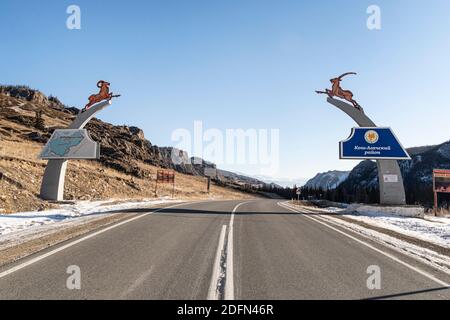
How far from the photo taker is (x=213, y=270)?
650 cm

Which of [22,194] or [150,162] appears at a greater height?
[150,162]

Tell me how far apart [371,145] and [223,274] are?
1945 cm

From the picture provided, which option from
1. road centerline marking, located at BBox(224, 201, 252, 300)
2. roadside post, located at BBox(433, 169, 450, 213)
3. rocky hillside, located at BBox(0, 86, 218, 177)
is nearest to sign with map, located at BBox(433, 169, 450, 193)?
roadside post, located at BBox(433, 169, 450, 213)

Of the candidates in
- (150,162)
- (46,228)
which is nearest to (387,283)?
(46,228)

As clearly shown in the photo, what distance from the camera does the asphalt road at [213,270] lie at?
5.28 m

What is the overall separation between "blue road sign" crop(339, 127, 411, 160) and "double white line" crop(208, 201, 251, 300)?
15993 millimetres

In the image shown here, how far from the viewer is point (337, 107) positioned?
24.0 metres
